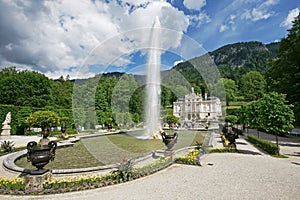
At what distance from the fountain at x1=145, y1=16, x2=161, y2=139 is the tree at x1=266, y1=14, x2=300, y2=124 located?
502 inches

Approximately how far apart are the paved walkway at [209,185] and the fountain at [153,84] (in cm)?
1050

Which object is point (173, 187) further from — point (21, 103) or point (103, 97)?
point (21, 103)

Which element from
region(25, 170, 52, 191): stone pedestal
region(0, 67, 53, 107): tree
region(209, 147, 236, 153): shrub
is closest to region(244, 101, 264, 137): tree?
region(209, 147, 236, 153): shrub

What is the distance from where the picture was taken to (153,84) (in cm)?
1836

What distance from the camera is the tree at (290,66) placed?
59.6 ft

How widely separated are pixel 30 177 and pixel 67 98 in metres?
43.7

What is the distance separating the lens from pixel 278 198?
465cm

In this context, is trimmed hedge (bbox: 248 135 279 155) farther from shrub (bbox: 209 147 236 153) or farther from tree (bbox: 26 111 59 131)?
tree (bbox: 26 111 59 131)

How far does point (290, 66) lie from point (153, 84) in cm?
1436

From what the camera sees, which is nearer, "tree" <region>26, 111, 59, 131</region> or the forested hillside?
"tree" <region>26, 111, 59, 131</region>

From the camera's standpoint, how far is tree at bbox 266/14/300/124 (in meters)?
18.2

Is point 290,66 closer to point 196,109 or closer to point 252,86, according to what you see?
point 196,109

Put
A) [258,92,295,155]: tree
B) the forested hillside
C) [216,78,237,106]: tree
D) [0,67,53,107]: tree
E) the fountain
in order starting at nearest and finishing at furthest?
[258,92,295,155]: tree < the fountain < the forested hillside < [0,67,53,107]: tree < [216,78,237,106]: tree

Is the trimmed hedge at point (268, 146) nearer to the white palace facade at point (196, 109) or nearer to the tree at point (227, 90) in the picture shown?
the white palace facade at point (196, 109)
